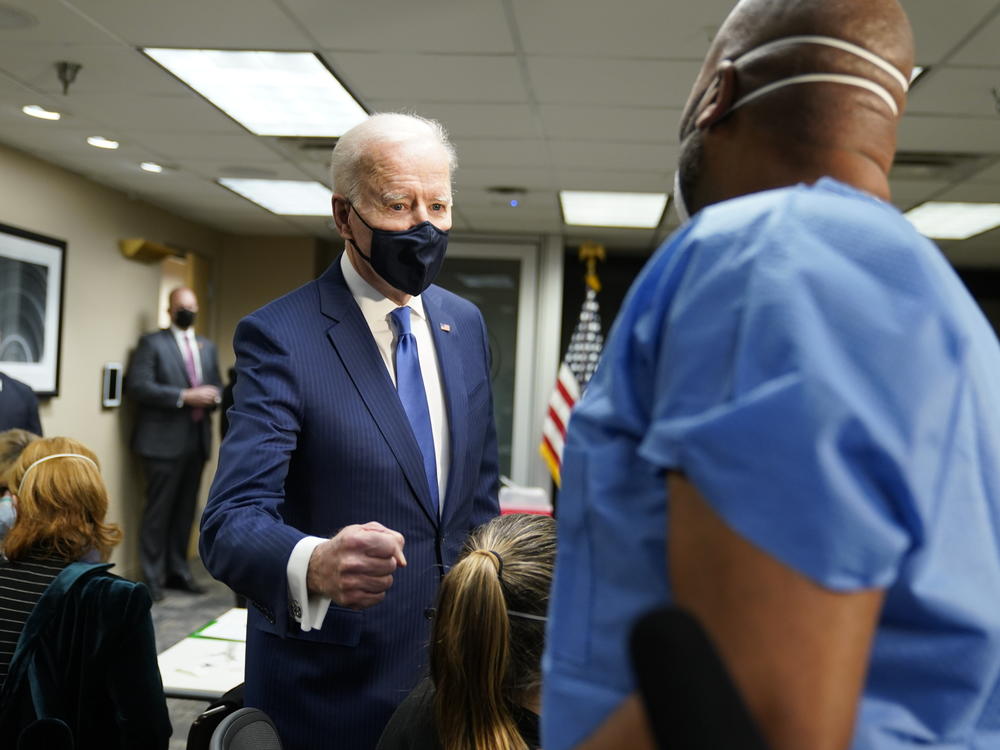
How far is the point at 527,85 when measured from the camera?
336 centimetres

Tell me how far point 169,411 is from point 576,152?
3093 millimetres

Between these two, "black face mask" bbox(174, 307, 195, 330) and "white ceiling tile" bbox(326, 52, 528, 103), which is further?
"black face mask" bbox(174, 307, 195, 330)

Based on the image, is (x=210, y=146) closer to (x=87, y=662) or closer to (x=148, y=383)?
(x=148, y=383)

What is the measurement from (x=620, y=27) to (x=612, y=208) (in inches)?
120

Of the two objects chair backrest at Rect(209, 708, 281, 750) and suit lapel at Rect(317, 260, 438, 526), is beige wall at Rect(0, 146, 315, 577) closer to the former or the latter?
suit lapel at Rect(317, 260, 438, 526)

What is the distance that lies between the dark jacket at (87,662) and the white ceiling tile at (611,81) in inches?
84.5

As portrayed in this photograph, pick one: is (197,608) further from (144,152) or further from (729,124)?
(729,124)

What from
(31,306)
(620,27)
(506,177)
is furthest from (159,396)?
(620,27)

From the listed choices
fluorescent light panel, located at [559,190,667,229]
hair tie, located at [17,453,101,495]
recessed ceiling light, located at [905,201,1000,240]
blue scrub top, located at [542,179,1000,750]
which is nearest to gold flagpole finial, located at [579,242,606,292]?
fluorescent light panel, located at [559,190,667,229]

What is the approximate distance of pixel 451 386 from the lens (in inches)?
56.7

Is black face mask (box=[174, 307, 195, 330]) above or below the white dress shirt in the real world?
above

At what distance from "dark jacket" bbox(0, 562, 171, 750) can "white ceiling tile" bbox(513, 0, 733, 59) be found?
191cm

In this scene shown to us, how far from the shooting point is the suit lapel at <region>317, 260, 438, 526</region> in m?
1.32

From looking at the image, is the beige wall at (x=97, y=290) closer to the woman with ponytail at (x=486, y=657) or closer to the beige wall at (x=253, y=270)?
the beige wall at (x=253, y=270)
